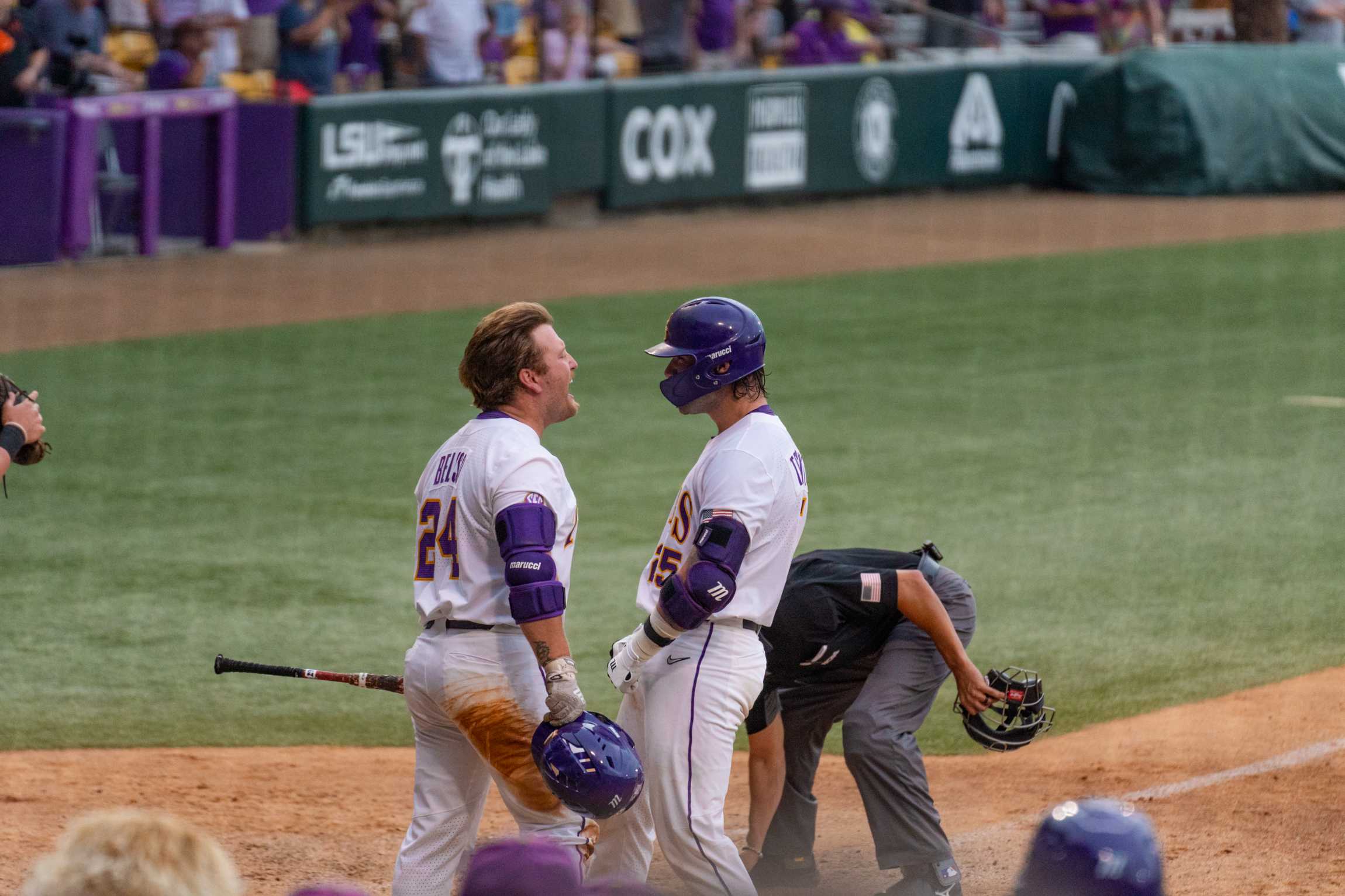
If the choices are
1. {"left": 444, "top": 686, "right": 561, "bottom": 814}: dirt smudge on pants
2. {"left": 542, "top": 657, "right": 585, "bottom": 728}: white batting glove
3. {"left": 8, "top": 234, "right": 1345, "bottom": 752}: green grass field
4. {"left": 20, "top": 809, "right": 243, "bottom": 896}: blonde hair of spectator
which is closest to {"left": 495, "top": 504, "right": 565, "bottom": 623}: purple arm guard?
{"left": 542, "top": 657, "right": 585, "bottom": 728}: white batting glove

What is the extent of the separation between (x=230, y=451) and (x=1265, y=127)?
52.5ft

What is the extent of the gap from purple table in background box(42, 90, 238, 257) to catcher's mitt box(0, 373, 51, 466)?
11.0 meters

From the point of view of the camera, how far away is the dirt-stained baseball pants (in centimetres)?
444

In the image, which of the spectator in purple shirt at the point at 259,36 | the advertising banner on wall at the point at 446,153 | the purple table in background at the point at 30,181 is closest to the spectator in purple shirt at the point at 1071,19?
the advertising banner on wall at the point at 446,153

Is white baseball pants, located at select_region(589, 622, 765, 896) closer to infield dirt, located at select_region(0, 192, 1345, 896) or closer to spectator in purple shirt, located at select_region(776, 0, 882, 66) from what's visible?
infield dirt, located at select_region(0, 192, 1345, 896)

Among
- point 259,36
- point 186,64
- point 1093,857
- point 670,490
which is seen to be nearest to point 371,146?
point 259,36

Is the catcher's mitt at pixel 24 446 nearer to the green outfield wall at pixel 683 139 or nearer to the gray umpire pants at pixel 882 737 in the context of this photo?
the gray umpire pants at pixel 882 737

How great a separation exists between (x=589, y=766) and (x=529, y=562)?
477 mm

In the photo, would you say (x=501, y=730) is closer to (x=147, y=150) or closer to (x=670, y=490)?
(x=670, y=490)

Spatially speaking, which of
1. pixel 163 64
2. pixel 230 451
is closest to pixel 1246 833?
pixel 230 451

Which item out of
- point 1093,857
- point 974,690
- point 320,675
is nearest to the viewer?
point 1093,857

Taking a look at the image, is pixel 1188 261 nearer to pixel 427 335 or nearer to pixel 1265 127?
pixel 1265 127

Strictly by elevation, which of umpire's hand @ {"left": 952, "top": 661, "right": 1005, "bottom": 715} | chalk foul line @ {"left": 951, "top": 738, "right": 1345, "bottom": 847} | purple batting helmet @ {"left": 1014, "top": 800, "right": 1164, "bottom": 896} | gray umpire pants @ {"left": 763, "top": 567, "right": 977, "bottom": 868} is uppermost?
purple batting helmet @ {"left": 1014, "top": 800, "right": 1164, "bottom": 896}

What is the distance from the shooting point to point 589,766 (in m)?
4.17
